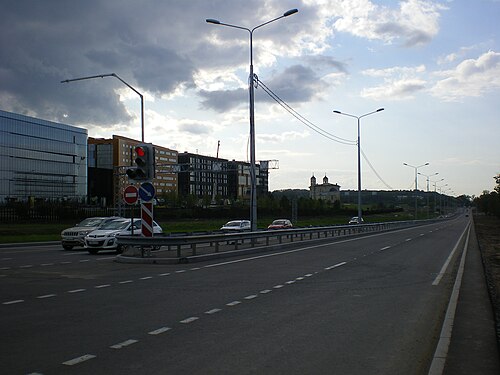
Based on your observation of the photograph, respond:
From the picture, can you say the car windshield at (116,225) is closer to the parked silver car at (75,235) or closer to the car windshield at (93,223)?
the parked silver car at (75,235)

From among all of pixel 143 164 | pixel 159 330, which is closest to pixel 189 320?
pixel 159 330

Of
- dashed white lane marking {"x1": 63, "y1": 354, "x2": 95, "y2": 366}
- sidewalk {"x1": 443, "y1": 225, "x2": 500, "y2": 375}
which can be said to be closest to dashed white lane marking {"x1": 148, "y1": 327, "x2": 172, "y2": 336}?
dashed white lane marking {"x1": 63, "y1": 354, "x2": 95, "y2": 366}

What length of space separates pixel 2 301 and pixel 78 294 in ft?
4.70

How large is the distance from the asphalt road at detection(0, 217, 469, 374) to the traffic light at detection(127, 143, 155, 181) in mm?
3828

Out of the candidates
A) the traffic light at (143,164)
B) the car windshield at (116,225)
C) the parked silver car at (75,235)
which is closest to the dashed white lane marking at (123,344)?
the traffic light at (143,164)

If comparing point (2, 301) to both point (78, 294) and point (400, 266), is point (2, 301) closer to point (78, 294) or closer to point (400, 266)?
point (78, 294)

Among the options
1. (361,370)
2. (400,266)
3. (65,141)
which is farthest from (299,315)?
(65,141)

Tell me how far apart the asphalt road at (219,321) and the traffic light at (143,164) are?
383 centimetres

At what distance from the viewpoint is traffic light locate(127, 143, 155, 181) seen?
58.3ft

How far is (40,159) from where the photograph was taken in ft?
343

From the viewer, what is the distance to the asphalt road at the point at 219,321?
232 inches

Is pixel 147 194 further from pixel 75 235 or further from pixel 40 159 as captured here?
pixel 40 159

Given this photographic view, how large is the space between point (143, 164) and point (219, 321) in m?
10.8

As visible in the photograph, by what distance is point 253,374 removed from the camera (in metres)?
5.45
